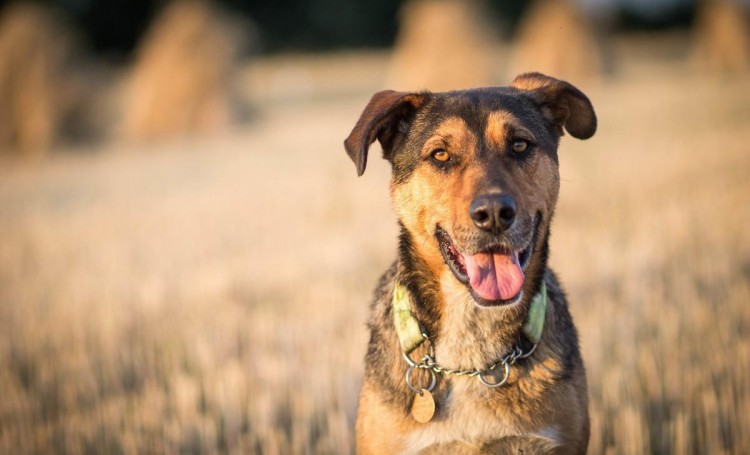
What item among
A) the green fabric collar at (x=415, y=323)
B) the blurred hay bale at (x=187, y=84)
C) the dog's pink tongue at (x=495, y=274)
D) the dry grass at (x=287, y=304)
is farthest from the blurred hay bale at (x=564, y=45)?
the dog's pink tongue at (x=495, y=274)

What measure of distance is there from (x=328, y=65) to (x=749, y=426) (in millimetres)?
32477

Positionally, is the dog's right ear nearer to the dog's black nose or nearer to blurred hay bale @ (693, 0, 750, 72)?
the dog's black nose

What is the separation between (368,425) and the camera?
299 centimetres

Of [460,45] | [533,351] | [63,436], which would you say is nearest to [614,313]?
[533,351]

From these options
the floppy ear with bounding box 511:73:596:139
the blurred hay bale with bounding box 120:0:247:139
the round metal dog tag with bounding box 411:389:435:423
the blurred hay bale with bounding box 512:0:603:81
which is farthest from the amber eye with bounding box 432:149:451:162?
the blurred hay bale with bounding box 512:0:603:81

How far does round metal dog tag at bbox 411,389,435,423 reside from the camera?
9.45ft

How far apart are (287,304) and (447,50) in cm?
1816

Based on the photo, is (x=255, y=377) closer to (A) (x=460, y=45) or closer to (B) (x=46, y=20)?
(B) (x=46, y=20)

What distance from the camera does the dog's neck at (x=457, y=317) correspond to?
3074mm

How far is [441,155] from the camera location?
3268 mm

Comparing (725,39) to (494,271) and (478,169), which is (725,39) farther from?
(494,271)

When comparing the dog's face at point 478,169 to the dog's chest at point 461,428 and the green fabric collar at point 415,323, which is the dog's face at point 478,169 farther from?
the dog's chest at point 461,428

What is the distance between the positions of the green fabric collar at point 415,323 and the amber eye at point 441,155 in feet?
2.22

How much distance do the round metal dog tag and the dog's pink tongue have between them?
1.71ft
